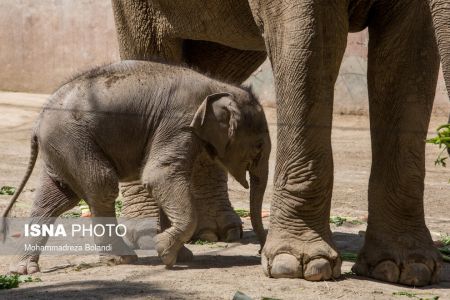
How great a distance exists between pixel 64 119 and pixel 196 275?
104 centimetres

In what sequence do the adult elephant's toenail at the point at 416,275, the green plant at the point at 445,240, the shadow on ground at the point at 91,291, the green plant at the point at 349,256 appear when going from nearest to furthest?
the shadow on ground at the point at 91,291, the adult elephant's toenail at the point at 416,275, the green plant at the point at 349,256, the green plant at the point at 445,240

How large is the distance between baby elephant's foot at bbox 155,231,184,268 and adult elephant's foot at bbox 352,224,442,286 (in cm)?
91

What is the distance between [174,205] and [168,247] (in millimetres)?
213

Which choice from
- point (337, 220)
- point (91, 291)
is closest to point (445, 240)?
point (337, 220)

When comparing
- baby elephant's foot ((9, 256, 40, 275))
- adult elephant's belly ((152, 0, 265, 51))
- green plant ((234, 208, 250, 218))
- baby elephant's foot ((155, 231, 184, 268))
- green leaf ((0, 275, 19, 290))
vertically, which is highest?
adult elephant's belly ((152, 0, 265, 51))

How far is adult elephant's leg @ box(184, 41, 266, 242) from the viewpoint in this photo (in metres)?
6.82

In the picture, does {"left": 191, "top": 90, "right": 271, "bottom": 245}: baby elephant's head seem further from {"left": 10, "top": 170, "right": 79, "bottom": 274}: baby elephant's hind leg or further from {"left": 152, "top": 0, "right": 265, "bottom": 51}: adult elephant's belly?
{"left": 10, "top": 170, "right": 79, "bottom": 274}: baby elephant's hind leg

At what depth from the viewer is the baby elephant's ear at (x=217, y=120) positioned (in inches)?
218

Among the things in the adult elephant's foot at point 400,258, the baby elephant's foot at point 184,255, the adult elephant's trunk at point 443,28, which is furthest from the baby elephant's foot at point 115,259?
the adult elephant's trunk at point 443,28

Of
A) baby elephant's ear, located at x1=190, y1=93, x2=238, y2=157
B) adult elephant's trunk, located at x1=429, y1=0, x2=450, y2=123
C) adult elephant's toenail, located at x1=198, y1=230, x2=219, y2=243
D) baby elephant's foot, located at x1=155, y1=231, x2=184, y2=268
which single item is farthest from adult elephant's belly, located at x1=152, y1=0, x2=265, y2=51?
adult elephant's trunk, located at x1=429, y1=0, x2=450, y2=123

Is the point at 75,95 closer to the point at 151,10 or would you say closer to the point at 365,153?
the point at 151,10

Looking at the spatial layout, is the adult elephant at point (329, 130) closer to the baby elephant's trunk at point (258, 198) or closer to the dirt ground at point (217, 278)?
the dirt ground at point (217, 278)

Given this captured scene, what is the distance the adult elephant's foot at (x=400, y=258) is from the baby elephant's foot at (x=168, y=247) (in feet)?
2.97

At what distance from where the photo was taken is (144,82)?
5629 mm
